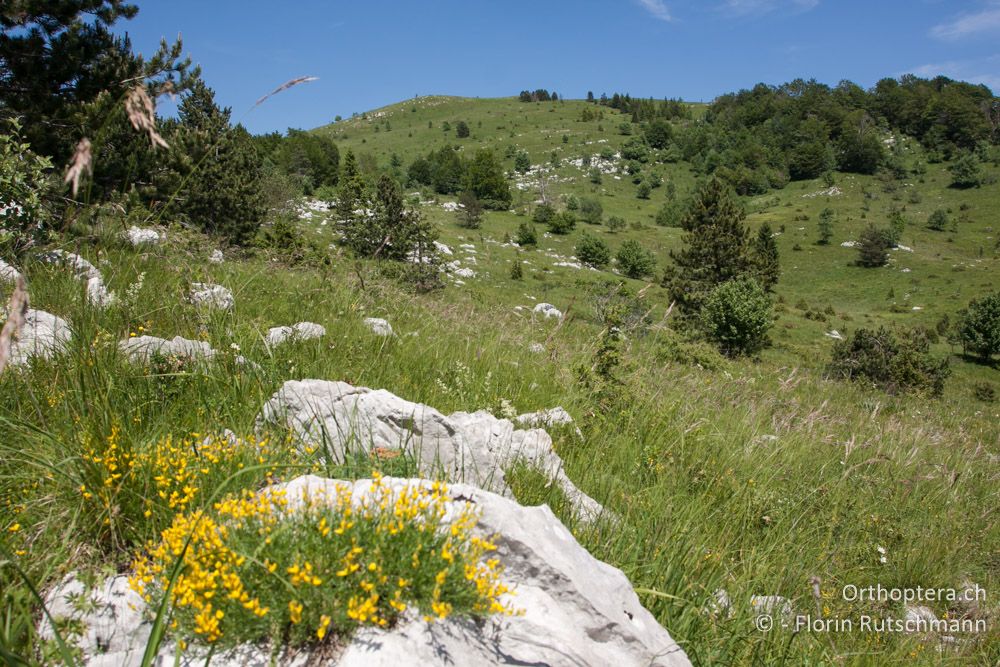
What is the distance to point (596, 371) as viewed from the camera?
5.00 meters

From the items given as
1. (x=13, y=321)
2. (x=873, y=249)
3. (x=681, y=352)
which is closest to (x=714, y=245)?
(x=873, y=249)

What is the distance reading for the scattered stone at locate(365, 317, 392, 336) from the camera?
187 inches

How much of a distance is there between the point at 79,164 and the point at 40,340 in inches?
73.3

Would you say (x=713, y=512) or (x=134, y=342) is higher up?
(x=134, y=342)

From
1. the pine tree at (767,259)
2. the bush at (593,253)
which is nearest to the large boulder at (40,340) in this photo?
the pine tree at (767,259)

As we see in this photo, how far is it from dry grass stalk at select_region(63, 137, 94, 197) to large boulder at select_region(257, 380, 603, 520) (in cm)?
136

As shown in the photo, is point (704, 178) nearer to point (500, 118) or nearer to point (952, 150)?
point (952, 150)

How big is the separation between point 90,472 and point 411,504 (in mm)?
1222

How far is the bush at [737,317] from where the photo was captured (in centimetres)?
3209

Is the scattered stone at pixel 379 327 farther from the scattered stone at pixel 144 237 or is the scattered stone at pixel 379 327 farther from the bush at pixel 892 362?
the bush at pixel 892 362

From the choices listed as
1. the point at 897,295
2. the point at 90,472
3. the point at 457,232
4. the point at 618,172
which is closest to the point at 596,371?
the point at 90,472

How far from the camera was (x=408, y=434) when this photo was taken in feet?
9.62

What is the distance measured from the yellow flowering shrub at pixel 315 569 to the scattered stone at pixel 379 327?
2.92 metres

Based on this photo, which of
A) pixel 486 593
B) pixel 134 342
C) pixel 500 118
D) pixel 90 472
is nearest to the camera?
pixel 486 593
